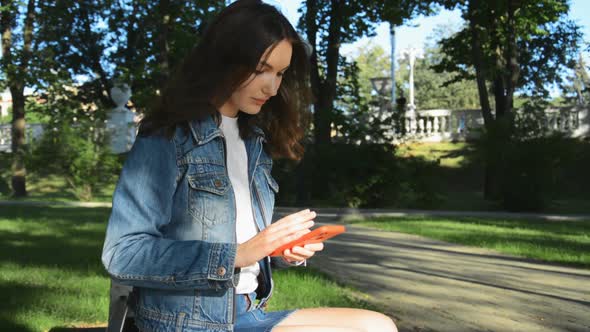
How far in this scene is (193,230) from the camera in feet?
7.25

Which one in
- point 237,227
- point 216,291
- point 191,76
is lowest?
point 216,291

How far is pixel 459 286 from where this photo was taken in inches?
276

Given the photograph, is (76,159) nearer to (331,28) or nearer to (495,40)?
(331,28)

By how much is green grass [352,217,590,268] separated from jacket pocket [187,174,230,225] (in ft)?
23.6

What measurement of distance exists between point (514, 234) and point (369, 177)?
6.23 metres

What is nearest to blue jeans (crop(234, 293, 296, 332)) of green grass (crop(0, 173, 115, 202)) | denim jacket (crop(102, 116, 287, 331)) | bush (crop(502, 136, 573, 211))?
denim jacket (crop(102, 116, 287, 331))

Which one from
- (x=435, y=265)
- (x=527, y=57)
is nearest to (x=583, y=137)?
(x=527, y=57)

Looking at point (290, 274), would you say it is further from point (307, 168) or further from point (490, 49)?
point (490, 49)

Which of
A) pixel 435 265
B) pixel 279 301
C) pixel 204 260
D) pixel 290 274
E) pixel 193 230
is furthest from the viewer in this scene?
pixel 435 265

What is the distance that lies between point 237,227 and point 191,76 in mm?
481

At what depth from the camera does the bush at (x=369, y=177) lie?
1759 cm

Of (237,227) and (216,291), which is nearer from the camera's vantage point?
(216,291)

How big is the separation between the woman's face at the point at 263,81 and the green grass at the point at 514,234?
7062 millimetres

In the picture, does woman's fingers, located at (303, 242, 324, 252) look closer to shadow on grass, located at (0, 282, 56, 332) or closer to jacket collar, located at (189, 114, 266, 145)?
jacket collar, located at (189, 114, 266, 145)
